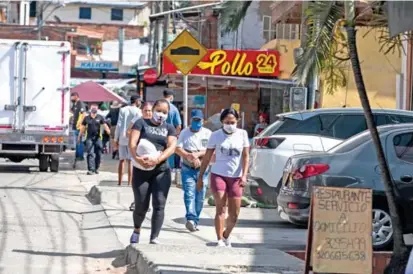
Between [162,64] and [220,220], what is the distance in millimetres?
16494

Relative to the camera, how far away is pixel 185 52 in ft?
60.9

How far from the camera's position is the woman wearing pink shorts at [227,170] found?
1143 centimetres

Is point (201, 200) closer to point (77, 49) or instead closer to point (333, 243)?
point (333, 243)

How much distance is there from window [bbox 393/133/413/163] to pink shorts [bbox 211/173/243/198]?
213 centimetres

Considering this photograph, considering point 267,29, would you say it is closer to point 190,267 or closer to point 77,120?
point 77,120

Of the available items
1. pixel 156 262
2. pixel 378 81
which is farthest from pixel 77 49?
pixel 156 262

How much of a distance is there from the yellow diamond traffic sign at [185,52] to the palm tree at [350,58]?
8.97 m

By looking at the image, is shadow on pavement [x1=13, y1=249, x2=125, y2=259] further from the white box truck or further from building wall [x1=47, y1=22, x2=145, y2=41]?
building wall [x1=47, y1=22, x2=145, y2=41]

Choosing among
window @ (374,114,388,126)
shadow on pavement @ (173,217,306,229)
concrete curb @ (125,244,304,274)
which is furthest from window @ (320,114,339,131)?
concrete curb @ (125,244,304,274)

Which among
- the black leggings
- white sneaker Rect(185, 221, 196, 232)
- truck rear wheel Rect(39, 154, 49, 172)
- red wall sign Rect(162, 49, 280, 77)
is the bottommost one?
truck rear wheel Rect(39, 154, 49, 172)

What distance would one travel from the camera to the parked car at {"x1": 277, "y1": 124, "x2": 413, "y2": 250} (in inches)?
463

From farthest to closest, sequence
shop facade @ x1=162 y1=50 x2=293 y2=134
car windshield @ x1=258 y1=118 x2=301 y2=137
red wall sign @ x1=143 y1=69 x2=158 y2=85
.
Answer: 1. red wall sign @ x1=143 y1=69 x2=158 y2=85
2. shop facade @ x1=162 y1=50 x2=293 y2=134
3. car windshield @ x1=258 y1=118 x2=301 y2=137

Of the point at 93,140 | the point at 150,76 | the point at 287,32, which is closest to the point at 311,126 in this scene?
the point at 93,140

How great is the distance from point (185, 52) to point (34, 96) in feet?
18.9
